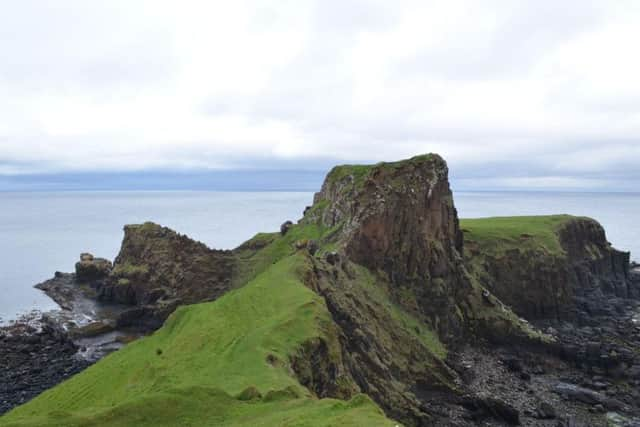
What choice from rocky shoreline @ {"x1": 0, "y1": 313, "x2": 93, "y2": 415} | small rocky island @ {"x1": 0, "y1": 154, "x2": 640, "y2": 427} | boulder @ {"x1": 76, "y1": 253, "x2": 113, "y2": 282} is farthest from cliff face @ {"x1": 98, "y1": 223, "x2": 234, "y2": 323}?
rocky shoreline @ {"x1": 0, "y1": 313, "x2": 93, "y2": 415}

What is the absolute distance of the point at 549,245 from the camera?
4144 inches

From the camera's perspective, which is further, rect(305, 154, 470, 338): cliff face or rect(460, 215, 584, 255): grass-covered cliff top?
rect(460, 215, 584, 255): grass-covered cliff top

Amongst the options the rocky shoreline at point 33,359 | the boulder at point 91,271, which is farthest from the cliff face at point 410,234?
the boulder at point 91,271

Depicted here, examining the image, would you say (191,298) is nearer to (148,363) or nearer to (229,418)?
(148,363)

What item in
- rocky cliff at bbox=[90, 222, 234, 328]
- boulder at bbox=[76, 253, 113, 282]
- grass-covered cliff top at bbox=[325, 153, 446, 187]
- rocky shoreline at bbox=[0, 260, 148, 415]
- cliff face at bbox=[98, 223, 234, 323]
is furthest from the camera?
boulder at bbox=[76, 253, 113, 282]

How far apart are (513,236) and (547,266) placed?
32.8 ft

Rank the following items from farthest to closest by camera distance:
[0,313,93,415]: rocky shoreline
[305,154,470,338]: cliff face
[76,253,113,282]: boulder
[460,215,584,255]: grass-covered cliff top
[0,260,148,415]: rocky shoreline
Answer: [76,253,113,282]: boulder
[460,215,584,255]: grass-covered cliff top
[305,154,470,338]: cliff face
[0,260,148,415]: rocky shoreline
[0,313,93,415]: rocky shoreline

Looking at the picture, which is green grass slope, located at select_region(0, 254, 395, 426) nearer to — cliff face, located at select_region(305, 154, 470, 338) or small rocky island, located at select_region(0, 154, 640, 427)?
small rocky island, located at select_region(0, 154, 640, 427)

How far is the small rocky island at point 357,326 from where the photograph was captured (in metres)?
37.0

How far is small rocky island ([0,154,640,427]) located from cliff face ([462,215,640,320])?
1.24 feet

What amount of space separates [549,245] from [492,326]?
36441 millimetres

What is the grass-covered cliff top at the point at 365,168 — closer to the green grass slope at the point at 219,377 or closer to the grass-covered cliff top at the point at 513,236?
the grass-covered cliff top at the point at 513,236

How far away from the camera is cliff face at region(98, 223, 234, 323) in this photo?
9350 centimetres

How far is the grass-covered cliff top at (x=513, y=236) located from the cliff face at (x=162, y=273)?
50246 mm
